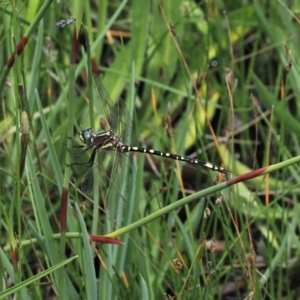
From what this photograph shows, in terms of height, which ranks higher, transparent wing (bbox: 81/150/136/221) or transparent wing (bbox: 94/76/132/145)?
transparent wing (bbox: 94/76/132/145)

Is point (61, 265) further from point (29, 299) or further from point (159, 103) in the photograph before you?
point (159, 103)

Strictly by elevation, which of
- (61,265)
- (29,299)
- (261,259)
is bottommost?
(261,259)

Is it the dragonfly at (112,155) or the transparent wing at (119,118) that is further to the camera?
the transparent wing at (119,118)

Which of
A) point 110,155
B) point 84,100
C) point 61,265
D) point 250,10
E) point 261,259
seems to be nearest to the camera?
point 61,265

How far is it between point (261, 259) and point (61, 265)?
833mm

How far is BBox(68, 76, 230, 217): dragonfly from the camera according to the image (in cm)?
120

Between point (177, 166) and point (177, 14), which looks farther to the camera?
point (177, 14)

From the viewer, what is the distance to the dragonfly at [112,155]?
47.1 inches

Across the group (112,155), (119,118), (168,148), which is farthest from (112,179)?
(168,148)

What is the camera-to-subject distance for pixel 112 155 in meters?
1.29

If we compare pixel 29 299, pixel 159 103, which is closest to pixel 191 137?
pixel 159 103

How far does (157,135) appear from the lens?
1.71 metres

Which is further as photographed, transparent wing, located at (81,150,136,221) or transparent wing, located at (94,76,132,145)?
transparent wing, located at (94,76,132,145)

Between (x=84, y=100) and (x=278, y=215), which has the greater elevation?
(x=84, y=100)
